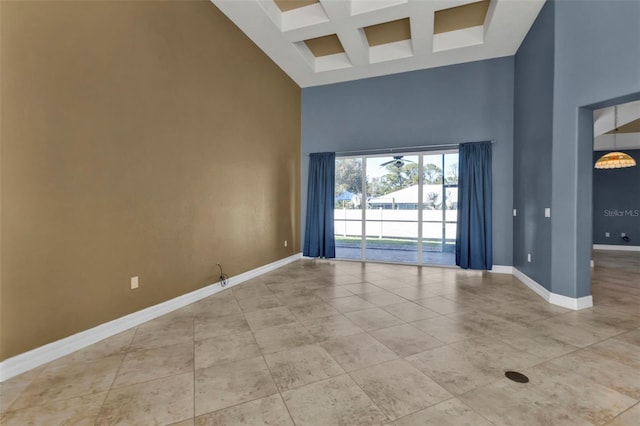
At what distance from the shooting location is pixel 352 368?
2012 mm

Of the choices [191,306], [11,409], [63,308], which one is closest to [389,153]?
[191,306]

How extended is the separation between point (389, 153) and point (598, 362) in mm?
4352

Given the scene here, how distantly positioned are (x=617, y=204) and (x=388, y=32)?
821 cm

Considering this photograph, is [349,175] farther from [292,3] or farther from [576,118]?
[576,118]

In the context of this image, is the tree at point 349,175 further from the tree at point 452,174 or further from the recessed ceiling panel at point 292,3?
the recessed ceiling panel at point 292,3

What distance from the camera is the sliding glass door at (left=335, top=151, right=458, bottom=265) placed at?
17.9 feet

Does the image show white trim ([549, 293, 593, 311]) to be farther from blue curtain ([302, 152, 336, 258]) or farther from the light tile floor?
blue curtain ([302, 152, 336, 258])

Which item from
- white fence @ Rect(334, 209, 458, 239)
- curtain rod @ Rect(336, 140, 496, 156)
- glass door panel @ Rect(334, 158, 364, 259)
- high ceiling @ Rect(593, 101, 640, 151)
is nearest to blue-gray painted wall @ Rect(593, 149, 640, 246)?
high ceiling @ Rect(593, 101, 640, 151)

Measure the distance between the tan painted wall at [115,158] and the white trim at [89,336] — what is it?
0.20 ft

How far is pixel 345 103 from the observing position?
5.95 meters

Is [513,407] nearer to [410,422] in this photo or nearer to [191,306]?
[410,422]

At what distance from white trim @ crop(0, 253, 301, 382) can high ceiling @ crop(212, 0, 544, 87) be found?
12.4 ft

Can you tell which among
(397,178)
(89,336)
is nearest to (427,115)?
(397,178)

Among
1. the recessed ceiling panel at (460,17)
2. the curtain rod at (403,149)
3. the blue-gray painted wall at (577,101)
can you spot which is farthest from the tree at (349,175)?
the blue-gray painted wall at (577,101)
